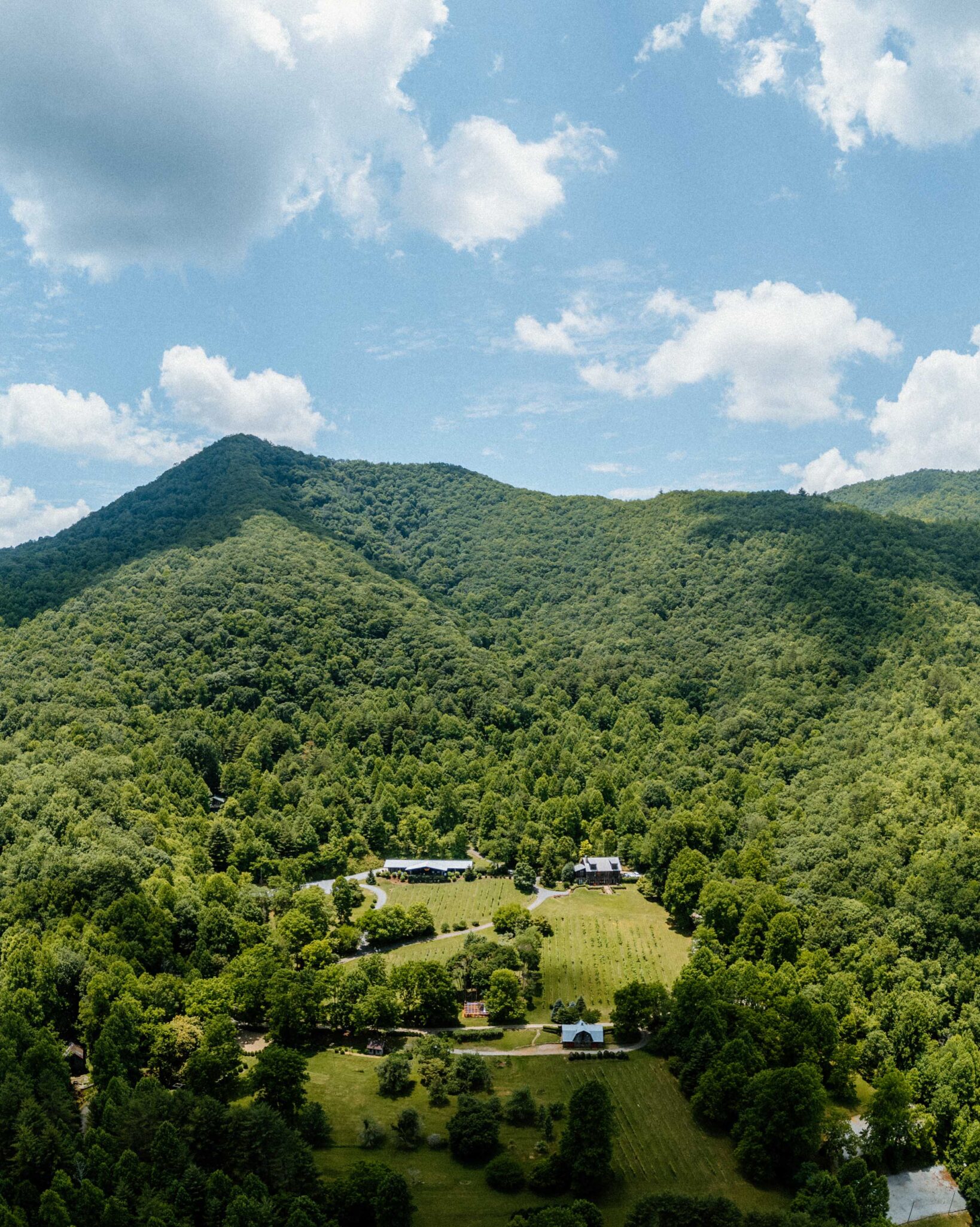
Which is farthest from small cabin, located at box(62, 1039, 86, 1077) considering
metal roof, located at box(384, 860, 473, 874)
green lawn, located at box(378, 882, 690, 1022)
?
metal roof, located at box(384, 860, 473, 874)

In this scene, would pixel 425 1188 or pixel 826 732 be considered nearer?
pixel 425 1188

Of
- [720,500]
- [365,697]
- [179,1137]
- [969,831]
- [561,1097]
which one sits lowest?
[561,1097]

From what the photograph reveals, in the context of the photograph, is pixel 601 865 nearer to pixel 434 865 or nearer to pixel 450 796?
pixel 434 865

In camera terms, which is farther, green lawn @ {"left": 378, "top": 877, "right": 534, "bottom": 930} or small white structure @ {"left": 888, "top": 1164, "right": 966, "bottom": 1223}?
green lawn @ {"left": 378, "top": 877, "right": 534, "bottom": 930}

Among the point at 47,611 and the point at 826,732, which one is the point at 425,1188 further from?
the point at 47,611

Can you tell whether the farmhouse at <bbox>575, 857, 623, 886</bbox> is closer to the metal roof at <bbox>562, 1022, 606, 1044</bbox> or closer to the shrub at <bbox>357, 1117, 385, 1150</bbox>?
the metal roof at <bbox>562, 1022, 606, 1044</bbox>

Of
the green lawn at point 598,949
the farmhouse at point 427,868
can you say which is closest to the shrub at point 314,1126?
the green lawn at point 598,949

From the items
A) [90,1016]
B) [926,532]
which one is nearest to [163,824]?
[90,1016]

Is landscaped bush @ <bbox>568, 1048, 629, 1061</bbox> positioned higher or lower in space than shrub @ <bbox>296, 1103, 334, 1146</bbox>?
lower
